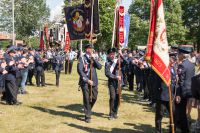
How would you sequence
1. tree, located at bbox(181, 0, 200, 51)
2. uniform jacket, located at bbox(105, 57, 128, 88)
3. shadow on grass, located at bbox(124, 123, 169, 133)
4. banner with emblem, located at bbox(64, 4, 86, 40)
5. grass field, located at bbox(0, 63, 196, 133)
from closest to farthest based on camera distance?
shadow on grass, located at bbox(124, 123, 169, 133) → grass field, located at bbox(0, 63, 196, 133) → uniform jacket, located at bbox(105, 57, 128, 88) → banner with emblem, located at bbox(64, 4, 86, 40) → tree, located at bbox(181, 0, 200, 51)

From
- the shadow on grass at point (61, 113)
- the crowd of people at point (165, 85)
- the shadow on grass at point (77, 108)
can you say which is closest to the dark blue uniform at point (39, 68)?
the shadow on grass at point (77, 108)

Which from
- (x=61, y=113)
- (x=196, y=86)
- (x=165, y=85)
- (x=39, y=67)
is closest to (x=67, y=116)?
(x=61, y=113)

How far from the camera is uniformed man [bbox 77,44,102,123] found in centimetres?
1208

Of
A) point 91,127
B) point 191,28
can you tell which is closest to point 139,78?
point 91,127

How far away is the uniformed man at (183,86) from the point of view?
9.80 metres

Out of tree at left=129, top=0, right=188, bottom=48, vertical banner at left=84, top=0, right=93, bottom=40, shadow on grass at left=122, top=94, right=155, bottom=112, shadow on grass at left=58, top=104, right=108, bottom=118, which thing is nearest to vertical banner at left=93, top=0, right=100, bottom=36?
vertical banner at left=84, top=0, right=93, bottom=40

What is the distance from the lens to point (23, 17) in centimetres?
6494

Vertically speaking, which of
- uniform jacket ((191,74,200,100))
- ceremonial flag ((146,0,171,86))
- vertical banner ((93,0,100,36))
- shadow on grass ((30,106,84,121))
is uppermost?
vertical banner ((93,0,100,36))

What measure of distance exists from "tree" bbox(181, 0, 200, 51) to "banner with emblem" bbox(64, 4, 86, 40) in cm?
6530

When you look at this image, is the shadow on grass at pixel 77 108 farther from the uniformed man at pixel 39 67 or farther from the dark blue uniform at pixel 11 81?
the uniformed man at pixel 39 67

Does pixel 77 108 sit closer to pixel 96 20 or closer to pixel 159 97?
pixel 96 20

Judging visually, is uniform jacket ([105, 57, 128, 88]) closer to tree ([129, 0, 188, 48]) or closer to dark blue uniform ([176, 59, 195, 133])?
dark blue uniform ([176, 59, 195, 133])

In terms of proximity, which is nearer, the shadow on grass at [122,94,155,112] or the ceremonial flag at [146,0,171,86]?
the ceremonial flag at [146,0,171,86]

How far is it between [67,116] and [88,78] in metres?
1.68
